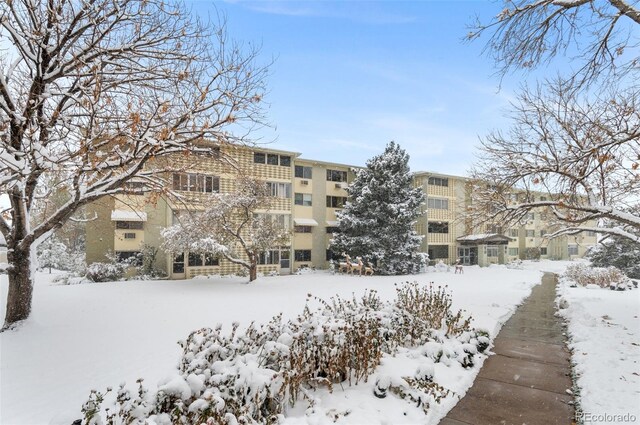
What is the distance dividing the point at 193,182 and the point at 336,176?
41.6ft

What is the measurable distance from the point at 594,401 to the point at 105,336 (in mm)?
10119

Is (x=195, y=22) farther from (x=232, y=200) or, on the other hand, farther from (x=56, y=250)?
(x=56, y=250)

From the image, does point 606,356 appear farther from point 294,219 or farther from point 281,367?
point 294,219

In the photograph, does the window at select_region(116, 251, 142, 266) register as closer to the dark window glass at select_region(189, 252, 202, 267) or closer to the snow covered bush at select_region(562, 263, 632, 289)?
the dark window glass at select_region(189, 252, 202, 267)

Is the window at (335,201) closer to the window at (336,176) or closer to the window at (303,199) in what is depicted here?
the window at (336,176)

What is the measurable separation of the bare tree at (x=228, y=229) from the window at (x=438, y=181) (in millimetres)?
18313

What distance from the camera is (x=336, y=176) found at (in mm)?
30266

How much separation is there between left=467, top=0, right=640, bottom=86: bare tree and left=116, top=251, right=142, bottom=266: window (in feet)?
70.7

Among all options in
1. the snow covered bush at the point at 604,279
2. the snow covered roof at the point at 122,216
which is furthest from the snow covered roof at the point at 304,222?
the snow covered bush at the point at 604,279

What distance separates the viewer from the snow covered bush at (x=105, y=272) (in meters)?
19.7

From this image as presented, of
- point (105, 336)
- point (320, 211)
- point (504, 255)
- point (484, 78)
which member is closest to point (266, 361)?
point (105, 336)

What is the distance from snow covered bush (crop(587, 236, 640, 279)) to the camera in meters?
24.4

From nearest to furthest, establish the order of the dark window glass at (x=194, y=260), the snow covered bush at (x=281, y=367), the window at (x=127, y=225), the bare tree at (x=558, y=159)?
the snow covered bush at (x=281, y=367) → the bare tree at (x=558, y=159) → the window at (x=127, y=225) → the dark window glass at (x=194, y=260)

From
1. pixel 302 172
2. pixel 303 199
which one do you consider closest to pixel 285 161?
pixel 302 172
